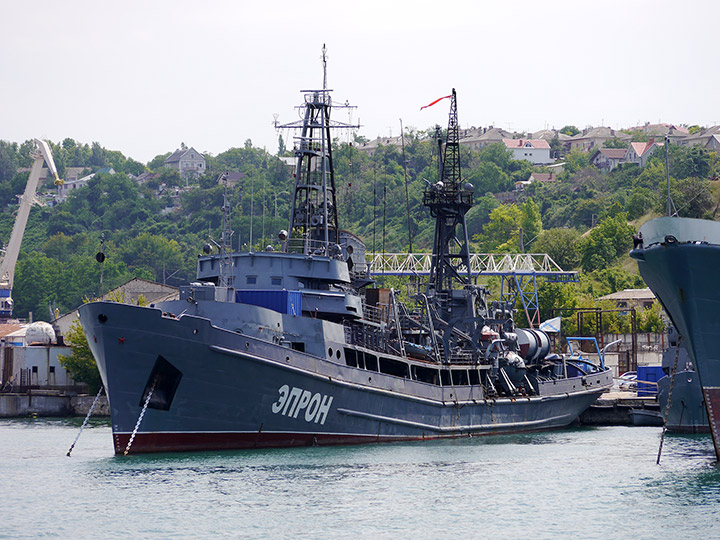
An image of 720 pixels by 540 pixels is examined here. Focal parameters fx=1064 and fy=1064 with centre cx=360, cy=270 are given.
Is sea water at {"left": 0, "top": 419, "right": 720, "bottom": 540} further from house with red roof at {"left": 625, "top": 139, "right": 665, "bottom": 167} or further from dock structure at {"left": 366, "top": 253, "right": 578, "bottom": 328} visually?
house with red roof at {"left": 625, "top": 139, "right": 665, "bottom": 167}

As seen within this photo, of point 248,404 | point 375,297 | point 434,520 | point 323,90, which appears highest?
point 323,90

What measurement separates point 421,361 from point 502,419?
6.01 m

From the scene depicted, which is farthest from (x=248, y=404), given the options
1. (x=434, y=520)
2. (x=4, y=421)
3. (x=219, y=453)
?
(x=4, y=421)

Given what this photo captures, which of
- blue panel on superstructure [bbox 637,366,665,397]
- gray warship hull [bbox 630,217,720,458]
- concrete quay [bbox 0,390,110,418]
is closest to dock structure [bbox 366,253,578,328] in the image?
blue panel on superstructure [bbox 637,366,665,397]

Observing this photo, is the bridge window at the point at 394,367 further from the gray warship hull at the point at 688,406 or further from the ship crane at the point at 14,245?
the ship crane at the point at 14,245

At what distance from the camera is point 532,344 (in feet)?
171

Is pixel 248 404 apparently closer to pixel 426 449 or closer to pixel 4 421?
pixel 426 449

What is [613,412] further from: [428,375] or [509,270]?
[509,270]

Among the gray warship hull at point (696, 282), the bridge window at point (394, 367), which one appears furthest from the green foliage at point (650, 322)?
the gray warship hull at point (696, 282)

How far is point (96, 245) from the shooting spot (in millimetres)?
178125

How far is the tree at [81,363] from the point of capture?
65250 mm

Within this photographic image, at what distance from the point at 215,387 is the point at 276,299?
5236mm

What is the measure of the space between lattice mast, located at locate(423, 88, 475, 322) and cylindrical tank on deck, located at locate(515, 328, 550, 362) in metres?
2.81

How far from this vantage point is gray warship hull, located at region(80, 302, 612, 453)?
3491 cm
